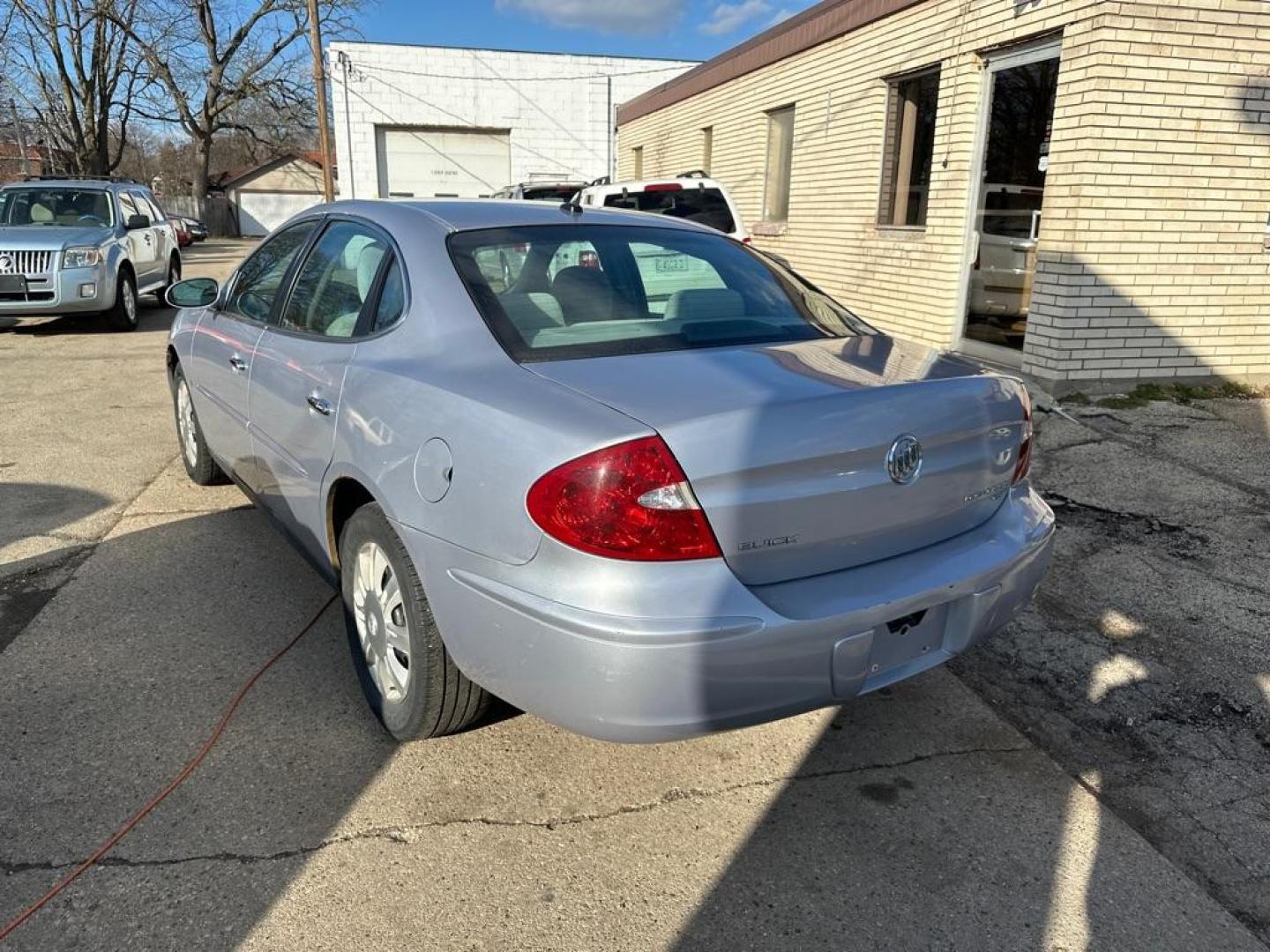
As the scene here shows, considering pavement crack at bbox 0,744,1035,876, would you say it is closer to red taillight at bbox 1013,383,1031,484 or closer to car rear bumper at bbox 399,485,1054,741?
car rear bumper at bbox 399,485,1054,741

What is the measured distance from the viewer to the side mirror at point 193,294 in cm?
440

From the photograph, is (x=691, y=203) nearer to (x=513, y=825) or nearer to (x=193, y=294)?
(x=193, y=294)

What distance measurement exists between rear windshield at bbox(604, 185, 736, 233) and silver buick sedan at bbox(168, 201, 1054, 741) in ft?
20.1

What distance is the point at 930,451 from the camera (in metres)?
2.46

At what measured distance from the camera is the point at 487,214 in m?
3.25

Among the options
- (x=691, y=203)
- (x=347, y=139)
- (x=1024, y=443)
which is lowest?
(x=1024, y=443)

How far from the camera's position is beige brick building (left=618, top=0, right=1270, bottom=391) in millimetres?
6984

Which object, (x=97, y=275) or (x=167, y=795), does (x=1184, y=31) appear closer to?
(x=167, y=795)

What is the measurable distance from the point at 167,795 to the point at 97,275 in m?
10.3

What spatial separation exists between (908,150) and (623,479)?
895 centimetres

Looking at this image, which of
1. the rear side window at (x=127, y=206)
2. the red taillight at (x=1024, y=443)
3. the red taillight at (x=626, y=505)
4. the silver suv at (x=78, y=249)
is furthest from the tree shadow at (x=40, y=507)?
the rear side window at (x=127, y=206)

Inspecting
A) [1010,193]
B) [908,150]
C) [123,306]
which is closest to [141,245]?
[123,306]

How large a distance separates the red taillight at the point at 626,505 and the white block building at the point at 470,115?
23.0m

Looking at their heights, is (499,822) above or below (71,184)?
below
